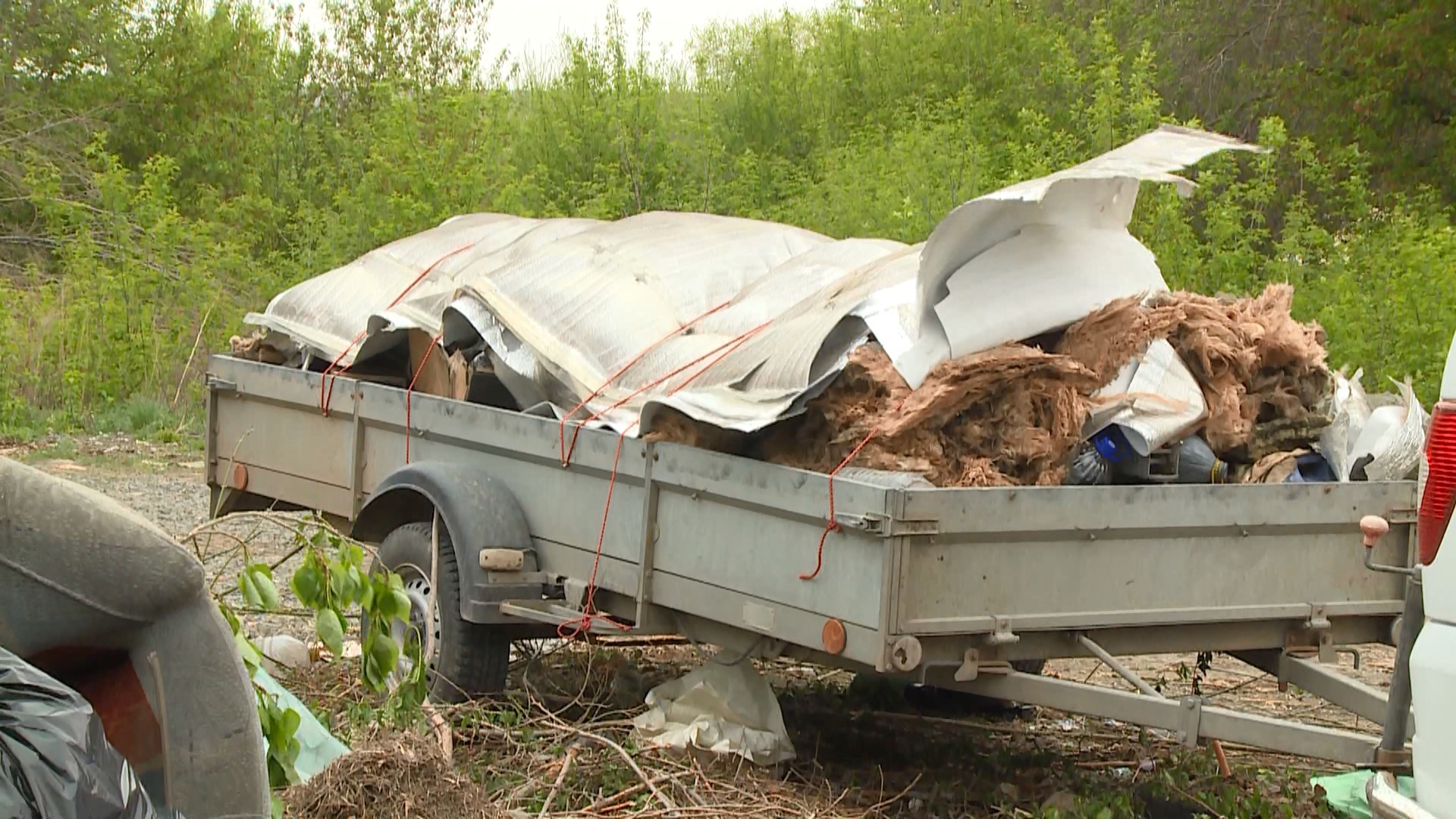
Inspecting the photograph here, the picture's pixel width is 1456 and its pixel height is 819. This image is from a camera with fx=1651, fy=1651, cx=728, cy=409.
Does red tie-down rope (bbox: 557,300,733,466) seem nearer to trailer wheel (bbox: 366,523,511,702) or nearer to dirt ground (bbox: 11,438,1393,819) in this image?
trailer wheel (bbox: 366,523,511,702)

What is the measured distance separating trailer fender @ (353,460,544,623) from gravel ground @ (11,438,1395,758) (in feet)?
2.07

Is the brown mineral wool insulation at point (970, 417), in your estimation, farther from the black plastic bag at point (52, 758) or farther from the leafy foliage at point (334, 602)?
the black plastic bag at point (52, 758)

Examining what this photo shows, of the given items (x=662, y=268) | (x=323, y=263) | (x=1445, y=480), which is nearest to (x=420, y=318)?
(x=662, y=268)

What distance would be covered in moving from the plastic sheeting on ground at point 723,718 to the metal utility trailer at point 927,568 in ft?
0.55

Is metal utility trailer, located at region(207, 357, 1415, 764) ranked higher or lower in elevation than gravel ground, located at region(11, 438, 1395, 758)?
A: higher

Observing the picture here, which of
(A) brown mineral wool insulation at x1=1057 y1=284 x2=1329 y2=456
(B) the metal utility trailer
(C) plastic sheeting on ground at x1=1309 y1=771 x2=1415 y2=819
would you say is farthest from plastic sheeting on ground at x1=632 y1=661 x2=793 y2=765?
(C) plastic sheeting on ground at x1=1309 y1=771 x2=1415 y2=819

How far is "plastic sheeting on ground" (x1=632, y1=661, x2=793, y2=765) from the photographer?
5.29 metres

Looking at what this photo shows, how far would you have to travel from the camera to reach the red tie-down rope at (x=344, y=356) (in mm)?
6969

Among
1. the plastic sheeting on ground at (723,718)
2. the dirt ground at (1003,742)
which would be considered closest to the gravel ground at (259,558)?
the dirt ground at (1003,742)

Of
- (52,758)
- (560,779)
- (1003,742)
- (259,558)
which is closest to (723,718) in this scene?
(560,779)

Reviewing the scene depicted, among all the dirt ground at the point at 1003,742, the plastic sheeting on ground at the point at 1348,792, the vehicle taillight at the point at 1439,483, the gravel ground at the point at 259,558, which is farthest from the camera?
the gravel ground at the point at 259,558

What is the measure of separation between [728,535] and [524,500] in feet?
3.92

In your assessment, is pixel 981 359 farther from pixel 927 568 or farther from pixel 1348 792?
pixel 1348 792

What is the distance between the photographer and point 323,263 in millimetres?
17016
